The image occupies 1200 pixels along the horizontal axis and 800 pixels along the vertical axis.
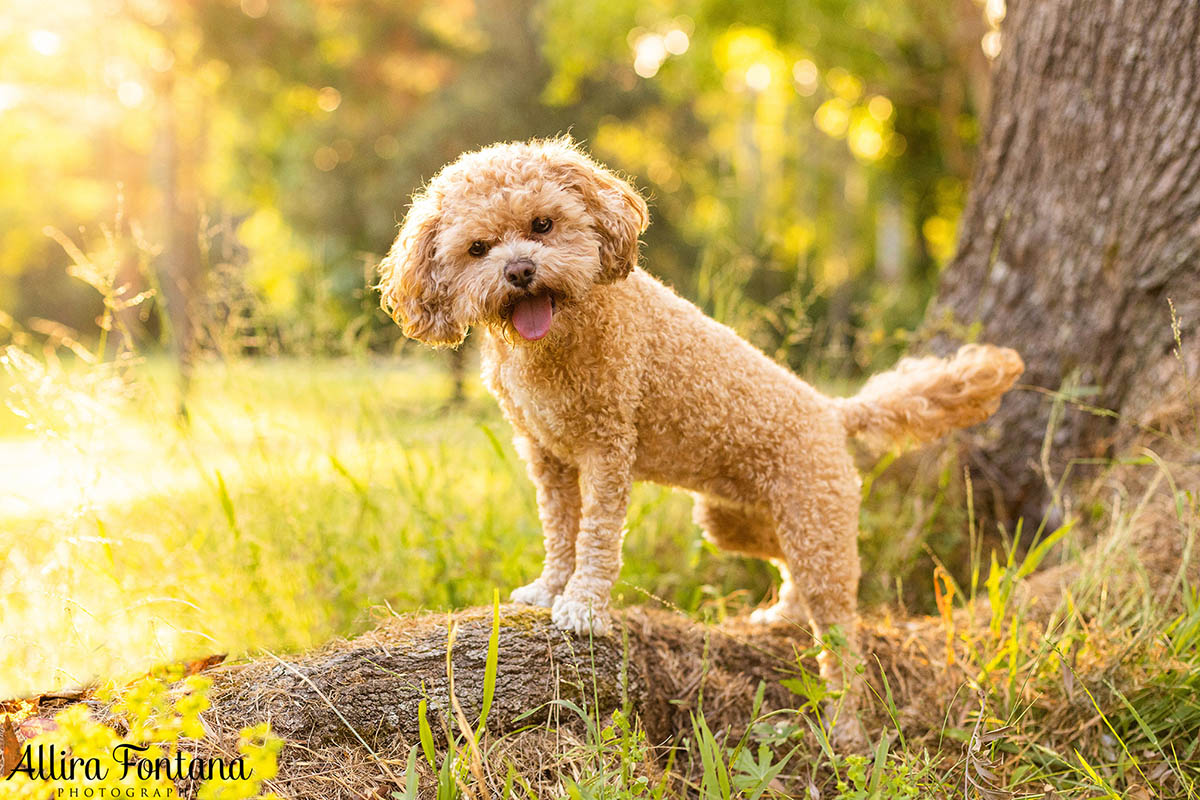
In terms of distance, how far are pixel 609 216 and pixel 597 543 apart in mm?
940

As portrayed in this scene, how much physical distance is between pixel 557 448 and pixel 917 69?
38.2 ft

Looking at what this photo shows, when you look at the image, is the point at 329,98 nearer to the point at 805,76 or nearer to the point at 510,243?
the point at 805,76

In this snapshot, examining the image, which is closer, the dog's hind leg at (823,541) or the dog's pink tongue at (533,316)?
the dog's pink tongue at (533,316)

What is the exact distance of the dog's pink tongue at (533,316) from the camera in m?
2.19

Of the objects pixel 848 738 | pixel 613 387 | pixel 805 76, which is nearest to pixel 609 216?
pixel 613 387

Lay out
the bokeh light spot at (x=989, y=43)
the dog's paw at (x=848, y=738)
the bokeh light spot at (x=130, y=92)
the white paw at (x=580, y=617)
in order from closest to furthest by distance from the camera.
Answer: the white paw at (x=580, y=617) < the dog's paw at (x=848, y=738) < the bokeh light spot at (x=989, y=43) < the bokeh light spot at (x=130, y=92)

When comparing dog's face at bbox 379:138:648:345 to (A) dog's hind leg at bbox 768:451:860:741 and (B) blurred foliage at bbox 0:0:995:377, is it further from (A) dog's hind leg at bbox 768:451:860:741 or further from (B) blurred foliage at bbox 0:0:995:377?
(B) blurred foliage at bbox 0:0:995:377

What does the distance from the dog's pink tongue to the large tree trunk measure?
2.06 m

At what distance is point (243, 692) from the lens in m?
2.15

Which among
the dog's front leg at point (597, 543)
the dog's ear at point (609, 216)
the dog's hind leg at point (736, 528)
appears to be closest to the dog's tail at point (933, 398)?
the dog's hind leg at point (736, 528)

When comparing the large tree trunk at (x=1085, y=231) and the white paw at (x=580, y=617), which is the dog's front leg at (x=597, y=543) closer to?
the white paw at (x=580, y=617)

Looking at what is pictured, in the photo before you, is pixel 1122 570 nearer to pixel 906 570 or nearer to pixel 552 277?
pixel 906 570

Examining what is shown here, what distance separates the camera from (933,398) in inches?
116

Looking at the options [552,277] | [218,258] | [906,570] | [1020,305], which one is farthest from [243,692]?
[218,258]
